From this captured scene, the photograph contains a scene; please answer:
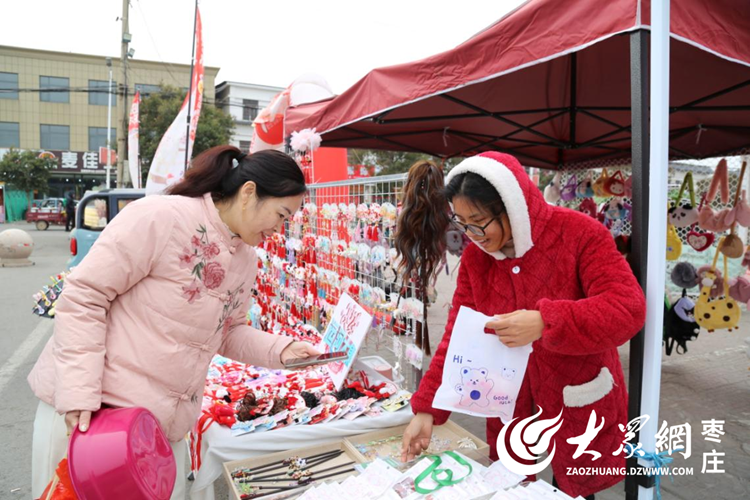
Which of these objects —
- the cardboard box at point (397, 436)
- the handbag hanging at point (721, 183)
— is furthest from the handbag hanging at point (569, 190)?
the cardboard box at point (397, 436)

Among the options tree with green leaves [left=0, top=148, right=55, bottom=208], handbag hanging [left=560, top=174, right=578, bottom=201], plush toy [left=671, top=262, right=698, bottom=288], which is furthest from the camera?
tree with green leaves [left=0, top=148, right=55, bottom=208]

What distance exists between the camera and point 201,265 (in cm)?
154

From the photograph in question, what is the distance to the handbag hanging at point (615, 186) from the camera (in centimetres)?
461

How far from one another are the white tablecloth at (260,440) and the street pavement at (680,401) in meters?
0.98

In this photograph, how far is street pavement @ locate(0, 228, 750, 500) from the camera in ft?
9.23

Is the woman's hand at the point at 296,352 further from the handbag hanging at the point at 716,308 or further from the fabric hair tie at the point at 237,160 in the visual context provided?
the handbag hanging at the point at 716,308

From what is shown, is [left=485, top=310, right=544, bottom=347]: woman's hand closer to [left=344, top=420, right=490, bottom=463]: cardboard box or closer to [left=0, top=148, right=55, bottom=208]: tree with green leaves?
[left=344, top=420, right=490, bottom=463]: cardboard box

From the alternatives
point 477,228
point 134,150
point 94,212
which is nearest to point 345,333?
point 477,228

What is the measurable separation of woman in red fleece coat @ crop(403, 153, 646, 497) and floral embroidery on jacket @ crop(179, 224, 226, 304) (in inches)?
31.4

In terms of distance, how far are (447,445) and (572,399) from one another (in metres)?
0.63

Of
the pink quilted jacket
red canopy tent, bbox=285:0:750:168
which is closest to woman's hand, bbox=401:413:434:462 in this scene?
the pink quilted jacket

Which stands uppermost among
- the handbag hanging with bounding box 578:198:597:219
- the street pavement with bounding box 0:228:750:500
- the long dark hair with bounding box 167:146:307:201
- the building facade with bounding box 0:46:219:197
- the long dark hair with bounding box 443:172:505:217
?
the building facade with bounding box 0:46:219:197

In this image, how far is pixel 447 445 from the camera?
190 cm

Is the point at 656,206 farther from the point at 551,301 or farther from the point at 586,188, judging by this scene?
the point at 586,188
